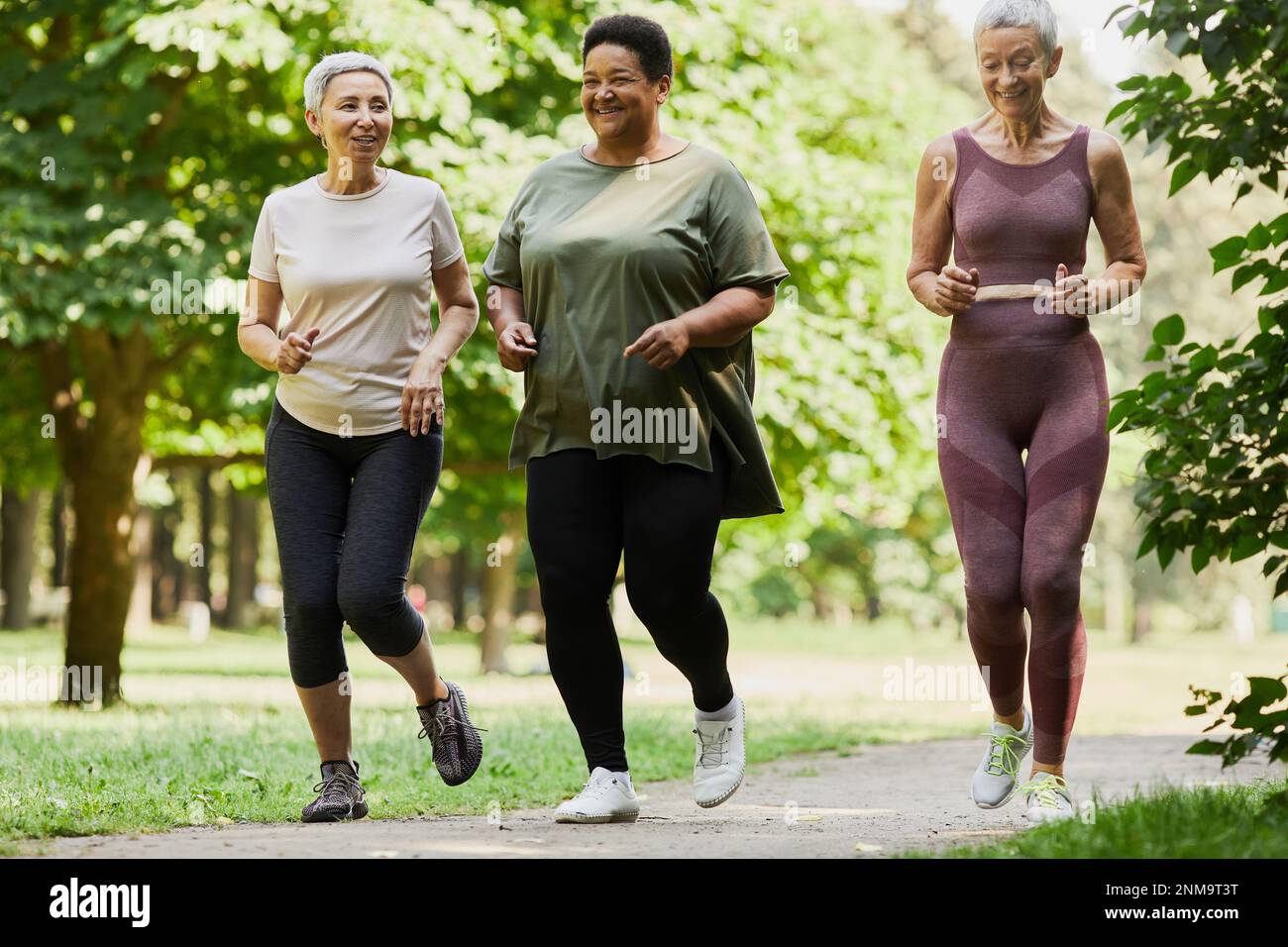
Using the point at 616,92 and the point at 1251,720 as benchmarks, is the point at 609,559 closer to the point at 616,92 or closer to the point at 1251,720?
the point at 616,92

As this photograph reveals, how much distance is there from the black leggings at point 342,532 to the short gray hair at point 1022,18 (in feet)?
7.62

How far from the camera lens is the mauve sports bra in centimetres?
526

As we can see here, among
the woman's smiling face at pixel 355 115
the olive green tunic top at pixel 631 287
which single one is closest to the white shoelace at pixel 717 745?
the olive green tunic top at pixel 631 287

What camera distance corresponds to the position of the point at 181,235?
11602mm

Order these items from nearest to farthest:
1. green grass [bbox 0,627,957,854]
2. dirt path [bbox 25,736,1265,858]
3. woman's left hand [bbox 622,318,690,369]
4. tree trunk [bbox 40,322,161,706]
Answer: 1. dirt path [bbox 25,736,1265,858]
2. woman's left hand [bbox 622,318,690,369]
3. green grass [bbox 0,627,957,854]
4. tree trunk [bbox 40,322,161,706]

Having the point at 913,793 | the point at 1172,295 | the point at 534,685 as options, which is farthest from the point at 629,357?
the point at 1172,295

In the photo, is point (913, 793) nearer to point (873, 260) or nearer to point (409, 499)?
point (409, 499)

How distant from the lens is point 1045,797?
501cm

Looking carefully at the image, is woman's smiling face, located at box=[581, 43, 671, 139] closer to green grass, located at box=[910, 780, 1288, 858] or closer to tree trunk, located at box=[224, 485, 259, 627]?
green grass, located at box=[910, 780, 1288, 858]

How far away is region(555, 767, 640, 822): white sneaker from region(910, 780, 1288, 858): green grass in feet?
4.27

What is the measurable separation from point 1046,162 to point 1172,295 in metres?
39.8

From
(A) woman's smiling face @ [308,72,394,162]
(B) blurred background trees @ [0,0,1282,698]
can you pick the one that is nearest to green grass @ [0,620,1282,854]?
(B) blurred background trees @ [0,0,1282,698]
